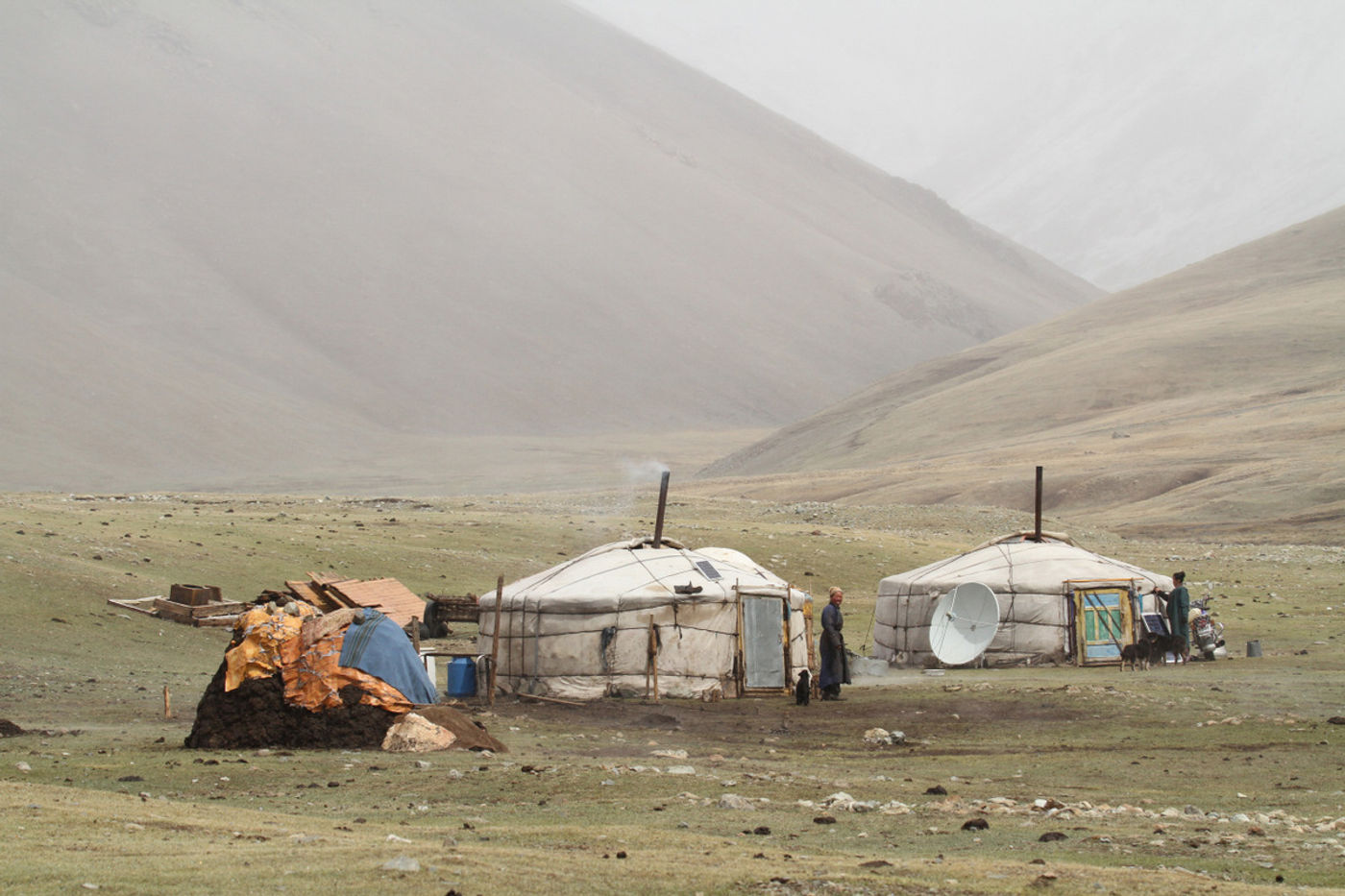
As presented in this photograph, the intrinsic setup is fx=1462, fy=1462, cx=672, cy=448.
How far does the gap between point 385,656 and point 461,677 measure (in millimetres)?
4293

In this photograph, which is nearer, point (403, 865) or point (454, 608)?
point (403, 865)

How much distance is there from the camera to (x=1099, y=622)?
19.1 meters

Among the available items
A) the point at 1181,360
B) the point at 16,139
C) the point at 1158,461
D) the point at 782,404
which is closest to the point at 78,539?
the point at 1158,461

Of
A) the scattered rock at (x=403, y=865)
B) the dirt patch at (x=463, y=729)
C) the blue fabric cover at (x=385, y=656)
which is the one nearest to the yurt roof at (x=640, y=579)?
the blue fabric cover at (x=385, y=656)

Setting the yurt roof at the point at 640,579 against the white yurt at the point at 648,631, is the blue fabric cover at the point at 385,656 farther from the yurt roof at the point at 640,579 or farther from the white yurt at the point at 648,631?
the yurt roof at the point at 640,579

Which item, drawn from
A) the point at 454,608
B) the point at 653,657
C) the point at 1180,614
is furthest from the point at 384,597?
the point at 1180,614

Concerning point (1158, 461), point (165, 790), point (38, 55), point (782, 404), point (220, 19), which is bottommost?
point (165, 790)

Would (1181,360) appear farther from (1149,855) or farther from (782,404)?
(1149,855)

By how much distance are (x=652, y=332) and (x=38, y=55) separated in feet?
223

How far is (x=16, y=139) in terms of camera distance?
13125cm

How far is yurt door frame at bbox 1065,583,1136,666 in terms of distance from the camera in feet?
62.1

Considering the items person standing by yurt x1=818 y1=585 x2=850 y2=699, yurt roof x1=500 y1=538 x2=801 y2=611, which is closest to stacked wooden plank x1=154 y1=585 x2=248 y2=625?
yurt roof x1=500 y1=538 x2=801 y2=611

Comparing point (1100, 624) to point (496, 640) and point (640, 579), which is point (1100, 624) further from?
point (496, 640)

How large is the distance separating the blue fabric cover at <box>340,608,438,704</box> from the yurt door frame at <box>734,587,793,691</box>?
5031 mm
